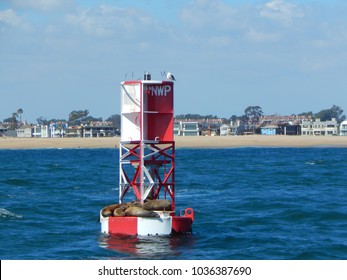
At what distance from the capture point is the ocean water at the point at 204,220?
33.3 metres

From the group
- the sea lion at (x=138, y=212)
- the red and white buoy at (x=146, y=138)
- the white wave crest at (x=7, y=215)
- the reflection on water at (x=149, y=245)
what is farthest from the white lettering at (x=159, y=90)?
the white wave crest at (x=7, y=215)

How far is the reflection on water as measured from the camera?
31938 mm

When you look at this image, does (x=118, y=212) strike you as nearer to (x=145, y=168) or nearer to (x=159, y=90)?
(x=145, y=168)

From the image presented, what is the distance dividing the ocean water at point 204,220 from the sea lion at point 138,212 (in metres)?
0.89

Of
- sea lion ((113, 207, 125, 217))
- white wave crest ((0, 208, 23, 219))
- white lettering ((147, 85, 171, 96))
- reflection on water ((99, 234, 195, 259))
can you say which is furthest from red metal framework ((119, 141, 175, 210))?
white wave crest ((0, 208, 23, 219))

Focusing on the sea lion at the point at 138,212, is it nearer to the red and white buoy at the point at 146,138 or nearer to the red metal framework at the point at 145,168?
the red and white buoy at the point at 146,138

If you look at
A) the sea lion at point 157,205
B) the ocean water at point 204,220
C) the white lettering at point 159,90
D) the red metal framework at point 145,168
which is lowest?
the ocean water at point 204,220

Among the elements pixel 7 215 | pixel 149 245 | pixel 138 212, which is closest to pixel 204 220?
pixel 138 212

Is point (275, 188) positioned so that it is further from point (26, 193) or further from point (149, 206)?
point (149, 206)

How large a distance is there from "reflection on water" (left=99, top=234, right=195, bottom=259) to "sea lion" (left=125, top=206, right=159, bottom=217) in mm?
815

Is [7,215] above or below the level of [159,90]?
below

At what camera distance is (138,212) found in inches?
1383

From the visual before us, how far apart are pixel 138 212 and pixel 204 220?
8420 millimetres

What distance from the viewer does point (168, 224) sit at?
35000mm
